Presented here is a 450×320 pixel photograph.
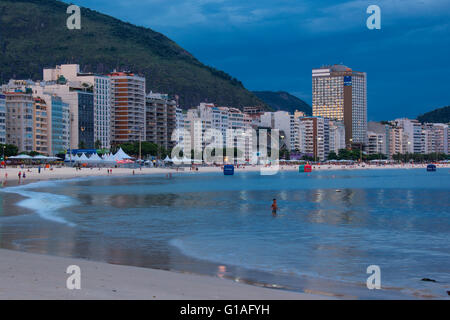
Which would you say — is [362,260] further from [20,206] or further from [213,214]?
[20,206]

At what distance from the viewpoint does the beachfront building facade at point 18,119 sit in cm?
16525

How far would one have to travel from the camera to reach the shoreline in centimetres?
1227

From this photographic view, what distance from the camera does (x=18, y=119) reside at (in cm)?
16538

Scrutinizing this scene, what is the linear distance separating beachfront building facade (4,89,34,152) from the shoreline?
157 metres

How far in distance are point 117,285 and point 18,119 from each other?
532ft

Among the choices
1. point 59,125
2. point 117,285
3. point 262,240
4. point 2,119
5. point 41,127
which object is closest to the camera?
point 117,285

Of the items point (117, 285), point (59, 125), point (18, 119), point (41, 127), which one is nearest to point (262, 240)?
point (117, 285)

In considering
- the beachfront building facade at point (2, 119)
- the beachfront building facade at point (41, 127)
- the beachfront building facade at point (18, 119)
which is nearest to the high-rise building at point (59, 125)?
the beachfront building facade at point (41, 127)

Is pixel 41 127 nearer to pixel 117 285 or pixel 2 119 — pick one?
pixel 2 119

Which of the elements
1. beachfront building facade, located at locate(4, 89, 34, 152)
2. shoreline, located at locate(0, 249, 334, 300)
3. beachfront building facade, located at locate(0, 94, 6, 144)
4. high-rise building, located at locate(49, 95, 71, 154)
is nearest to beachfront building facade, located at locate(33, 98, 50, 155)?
high-rise building, located at locate(49, 95, 71, 154)

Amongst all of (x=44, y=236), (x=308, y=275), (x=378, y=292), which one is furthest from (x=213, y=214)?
(x=378, y=292)

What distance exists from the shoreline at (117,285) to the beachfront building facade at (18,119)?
157 m

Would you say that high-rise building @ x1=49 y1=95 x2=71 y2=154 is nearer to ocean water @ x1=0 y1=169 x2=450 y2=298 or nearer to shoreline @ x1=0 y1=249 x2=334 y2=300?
ocean water @ x1=0 y1=169 x2=450 y2=298
